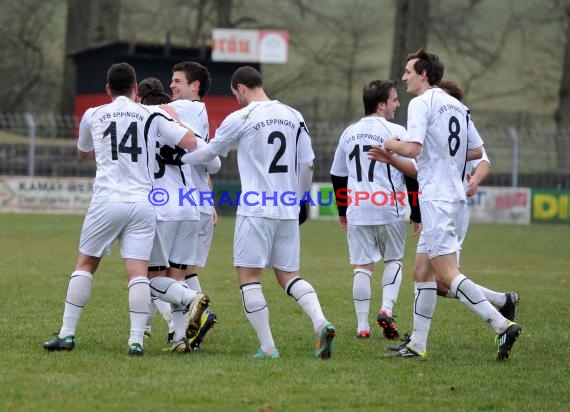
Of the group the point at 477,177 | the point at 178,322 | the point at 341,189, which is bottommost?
the point at 178,322

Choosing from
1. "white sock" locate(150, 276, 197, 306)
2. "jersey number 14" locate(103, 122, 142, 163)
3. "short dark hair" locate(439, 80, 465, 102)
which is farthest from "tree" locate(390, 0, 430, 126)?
"jersey number 14" locate(103, 122, 142, 163)

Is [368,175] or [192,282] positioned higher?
[368,175]

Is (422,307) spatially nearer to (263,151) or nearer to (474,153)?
(474,153)

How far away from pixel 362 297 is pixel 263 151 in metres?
2.38

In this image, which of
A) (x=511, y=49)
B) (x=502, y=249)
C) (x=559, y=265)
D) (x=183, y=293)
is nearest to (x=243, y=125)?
(x=183, y=293)

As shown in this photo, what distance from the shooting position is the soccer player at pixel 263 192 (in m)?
8.07

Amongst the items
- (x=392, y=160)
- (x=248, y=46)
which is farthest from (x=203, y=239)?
(x=248, y=46)

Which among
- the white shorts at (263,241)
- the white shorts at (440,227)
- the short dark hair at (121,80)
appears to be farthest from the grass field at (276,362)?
the short dark hair at (121,80)

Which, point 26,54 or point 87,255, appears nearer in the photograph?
point 87,255

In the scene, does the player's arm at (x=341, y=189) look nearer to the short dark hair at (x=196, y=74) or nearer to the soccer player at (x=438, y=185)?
the short dark hair at (x=196, y=74)

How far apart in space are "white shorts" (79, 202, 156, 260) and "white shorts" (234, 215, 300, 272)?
665 millimetres

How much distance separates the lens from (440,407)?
6.52 metres

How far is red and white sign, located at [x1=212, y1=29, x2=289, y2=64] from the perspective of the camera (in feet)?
112

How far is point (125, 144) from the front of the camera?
26.9ft
